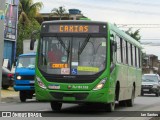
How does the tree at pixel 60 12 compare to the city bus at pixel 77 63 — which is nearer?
the city bus at pixel 77 63

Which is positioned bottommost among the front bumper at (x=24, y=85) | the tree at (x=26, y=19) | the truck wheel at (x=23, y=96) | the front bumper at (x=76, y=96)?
the truck wheel at (x=23, y=96)

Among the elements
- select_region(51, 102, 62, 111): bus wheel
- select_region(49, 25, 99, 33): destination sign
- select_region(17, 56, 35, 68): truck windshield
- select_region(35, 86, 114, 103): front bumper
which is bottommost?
select_region(51, 102, 62, 111): bus wheel

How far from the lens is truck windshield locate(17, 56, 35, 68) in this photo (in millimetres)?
23516

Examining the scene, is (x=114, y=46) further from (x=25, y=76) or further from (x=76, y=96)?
(x=25, y=76)

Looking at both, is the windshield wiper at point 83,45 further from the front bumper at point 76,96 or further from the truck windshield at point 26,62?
the truck windshield at point 26,62

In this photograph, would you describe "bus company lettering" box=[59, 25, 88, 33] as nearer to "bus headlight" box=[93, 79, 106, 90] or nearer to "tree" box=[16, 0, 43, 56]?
"bus headlight" box=[93, 79, 106, 90]

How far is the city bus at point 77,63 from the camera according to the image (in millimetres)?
15812

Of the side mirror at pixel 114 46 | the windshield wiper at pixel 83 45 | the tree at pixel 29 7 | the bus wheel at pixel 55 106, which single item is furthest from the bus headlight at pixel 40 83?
the tree at pixel 29 7

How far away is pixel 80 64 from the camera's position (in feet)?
52.5

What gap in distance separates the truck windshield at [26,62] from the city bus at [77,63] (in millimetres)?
6887

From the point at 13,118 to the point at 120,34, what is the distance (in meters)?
5.97

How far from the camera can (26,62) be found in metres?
23.7

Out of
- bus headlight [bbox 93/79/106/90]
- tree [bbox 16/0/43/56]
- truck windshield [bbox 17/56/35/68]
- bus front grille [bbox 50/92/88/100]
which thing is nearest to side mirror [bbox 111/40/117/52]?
bus headlight [bbox 93/79/106/90]

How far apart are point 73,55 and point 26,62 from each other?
7.86 metres
